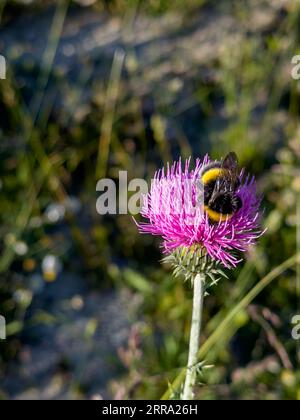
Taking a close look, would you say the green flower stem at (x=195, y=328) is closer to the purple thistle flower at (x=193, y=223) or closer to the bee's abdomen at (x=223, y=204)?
the purple thistle flower at (x=193, y=223)

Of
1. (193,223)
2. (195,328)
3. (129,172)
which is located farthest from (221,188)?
(129,172)

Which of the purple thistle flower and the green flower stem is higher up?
the purple thistle flower

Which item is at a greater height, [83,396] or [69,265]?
[69,265]

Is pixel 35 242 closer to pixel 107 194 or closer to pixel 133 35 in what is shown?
pixel 107 194

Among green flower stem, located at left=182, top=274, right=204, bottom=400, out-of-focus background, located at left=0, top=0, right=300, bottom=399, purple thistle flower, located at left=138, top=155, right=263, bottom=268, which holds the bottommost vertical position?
green flower stem, located at left=182, top=274, right=204, bottom=400

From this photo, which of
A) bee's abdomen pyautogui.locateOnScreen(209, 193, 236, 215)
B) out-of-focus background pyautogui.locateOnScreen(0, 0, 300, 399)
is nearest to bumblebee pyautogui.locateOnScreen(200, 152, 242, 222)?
bee's abdomen pyautogui.locateOnScreen(209, 193, 236, 215)

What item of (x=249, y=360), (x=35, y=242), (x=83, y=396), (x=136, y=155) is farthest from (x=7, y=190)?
(x=249, y=360)

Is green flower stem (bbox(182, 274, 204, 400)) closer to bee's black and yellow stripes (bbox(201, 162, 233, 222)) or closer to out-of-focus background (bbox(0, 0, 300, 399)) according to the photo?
bee's black and yellow stripes (bbox(201, 162, 233, 222))
